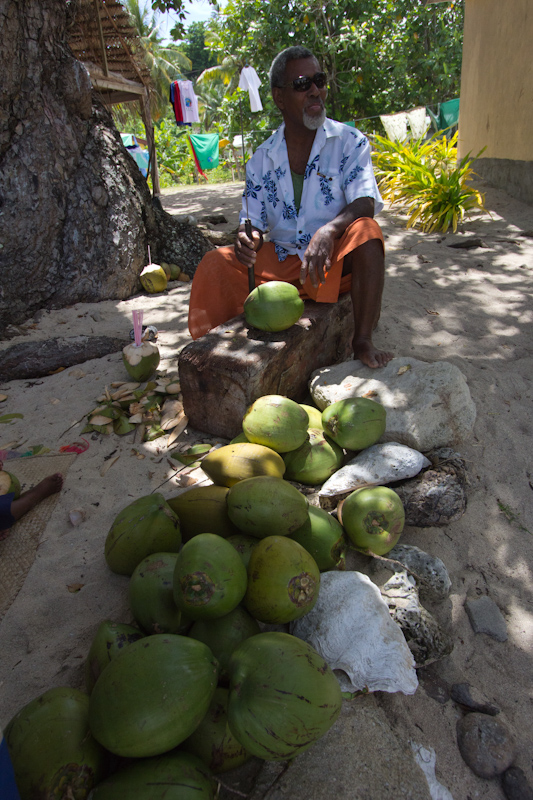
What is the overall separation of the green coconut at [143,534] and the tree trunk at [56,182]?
2.98 m

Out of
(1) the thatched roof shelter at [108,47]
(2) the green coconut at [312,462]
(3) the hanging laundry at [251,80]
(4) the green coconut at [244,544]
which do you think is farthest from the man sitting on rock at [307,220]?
(3) the hanging laundry at [251,80]

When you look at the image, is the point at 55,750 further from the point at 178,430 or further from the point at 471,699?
the point at 178,430

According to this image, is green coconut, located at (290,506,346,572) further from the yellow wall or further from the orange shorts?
the yellow wall

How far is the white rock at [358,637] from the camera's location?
1387mm

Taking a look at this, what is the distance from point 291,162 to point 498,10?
19.4 feet

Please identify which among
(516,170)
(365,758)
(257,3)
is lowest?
(365,758)

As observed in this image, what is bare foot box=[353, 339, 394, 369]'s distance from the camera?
2.64m

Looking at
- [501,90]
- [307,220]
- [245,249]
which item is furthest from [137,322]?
[501,90]

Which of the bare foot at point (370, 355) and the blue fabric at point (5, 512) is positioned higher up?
the bare foot at point (370, 355)

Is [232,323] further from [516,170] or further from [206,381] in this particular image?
[516,170]

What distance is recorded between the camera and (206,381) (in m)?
2.49

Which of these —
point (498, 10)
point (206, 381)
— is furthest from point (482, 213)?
point (206, 381)

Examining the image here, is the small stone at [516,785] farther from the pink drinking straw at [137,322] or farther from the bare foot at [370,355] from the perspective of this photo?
the pink drinking straw at [137,322]

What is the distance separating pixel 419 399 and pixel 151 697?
175cm
